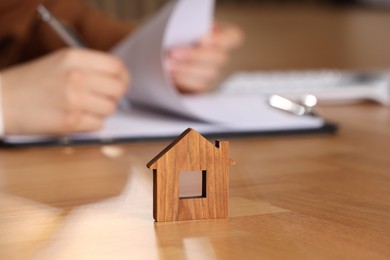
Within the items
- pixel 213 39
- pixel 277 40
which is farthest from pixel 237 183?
pixel 277 40

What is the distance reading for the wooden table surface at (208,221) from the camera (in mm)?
338

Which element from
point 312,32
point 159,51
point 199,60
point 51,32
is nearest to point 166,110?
point 159,51

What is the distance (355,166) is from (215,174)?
0.21 metres

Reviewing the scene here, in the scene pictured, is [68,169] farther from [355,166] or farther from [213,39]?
[213,39]

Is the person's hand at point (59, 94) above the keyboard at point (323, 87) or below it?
below

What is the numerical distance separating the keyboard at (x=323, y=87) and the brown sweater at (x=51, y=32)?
219mm

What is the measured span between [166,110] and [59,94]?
0.47 ft

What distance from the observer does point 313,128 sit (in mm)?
753

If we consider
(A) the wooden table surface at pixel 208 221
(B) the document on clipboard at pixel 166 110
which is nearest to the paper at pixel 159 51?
(B) the document on clipboard at pixel 166 110

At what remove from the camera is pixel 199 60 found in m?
1.02

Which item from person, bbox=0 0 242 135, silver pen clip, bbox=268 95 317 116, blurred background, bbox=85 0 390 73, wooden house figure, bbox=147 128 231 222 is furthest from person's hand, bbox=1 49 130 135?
blurred background, bbox=85 0 390 73

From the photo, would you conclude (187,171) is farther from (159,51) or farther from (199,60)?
(199,60)

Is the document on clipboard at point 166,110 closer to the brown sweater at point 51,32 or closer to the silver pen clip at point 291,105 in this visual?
the silver pen clip at point 291,105

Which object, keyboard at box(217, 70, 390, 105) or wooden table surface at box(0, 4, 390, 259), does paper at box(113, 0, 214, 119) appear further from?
keyboard at box(217, 70, 390, 105)
